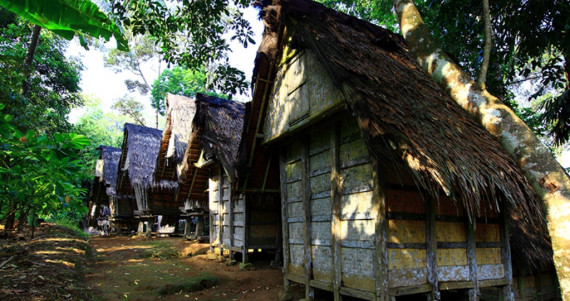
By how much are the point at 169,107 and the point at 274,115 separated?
9.78 meters

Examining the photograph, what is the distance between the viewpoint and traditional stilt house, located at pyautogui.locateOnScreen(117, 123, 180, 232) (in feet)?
56.1

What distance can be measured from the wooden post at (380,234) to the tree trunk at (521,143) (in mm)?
1420

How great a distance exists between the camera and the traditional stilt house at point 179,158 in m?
13.7

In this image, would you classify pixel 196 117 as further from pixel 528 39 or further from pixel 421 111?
pixel 528 39

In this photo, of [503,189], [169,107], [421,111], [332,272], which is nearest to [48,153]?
[332,272]

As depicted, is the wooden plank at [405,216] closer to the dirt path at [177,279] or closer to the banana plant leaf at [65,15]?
the dirt path at [177,279]

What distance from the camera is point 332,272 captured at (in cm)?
537

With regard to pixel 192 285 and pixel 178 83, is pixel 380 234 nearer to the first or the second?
pixel 192 285

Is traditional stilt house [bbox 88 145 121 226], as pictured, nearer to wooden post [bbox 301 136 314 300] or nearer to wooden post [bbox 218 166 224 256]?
wooden post [bbox 218 166 224 256]

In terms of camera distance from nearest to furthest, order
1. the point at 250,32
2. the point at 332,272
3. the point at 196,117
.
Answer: the point at 332,272 → the point at 250,32 → the point at 196,117

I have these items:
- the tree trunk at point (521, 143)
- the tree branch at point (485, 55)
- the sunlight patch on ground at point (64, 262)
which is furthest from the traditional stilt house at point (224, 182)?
A: the tree branch at point (485, 55)

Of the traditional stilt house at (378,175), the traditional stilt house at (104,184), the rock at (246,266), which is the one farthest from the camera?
the traditional stilt house at (104,184)

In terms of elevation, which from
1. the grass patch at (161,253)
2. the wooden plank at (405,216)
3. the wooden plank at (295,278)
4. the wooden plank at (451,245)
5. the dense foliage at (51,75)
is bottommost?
the grass patch at (161,253)

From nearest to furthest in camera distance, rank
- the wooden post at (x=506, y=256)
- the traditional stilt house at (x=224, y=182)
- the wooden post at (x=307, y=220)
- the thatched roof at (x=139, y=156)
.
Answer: the wooden post at (x=506, y=256) < the wooden post at (x=307, y=220) < the traditional stilt house at (x=224, y=182) < the thatched roof at (x=139, y=156)
